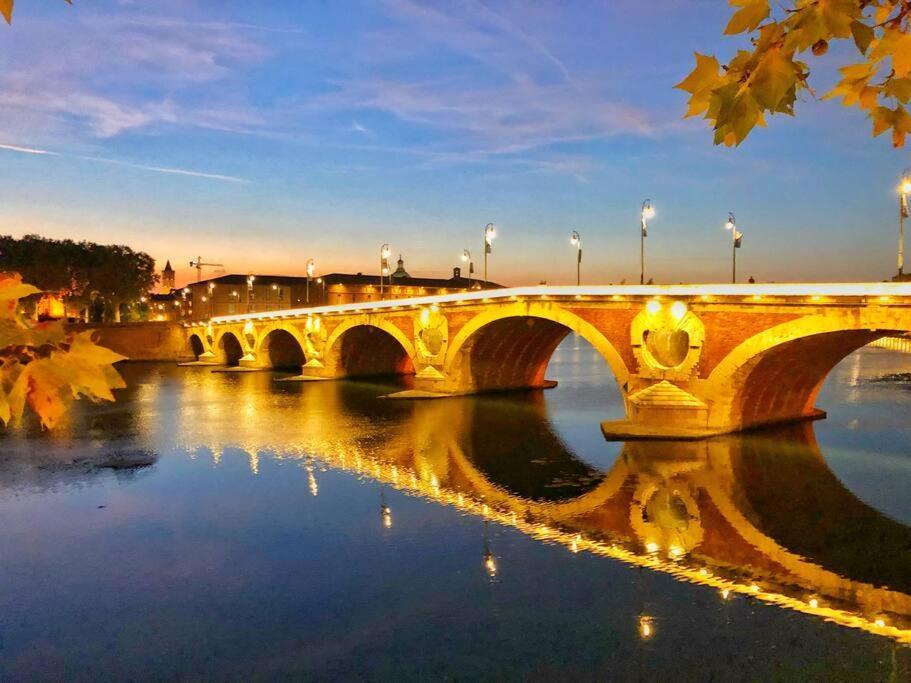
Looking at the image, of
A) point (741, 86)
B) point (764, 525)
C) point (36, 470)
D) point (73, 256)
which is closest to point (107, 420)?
point (36, 470)

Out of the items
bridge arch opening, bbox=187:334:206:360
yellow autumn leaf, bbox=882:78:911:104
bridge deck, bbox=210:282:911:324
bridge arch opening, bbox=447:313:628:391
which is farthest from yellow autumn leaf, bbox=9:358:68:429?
bridge arch opening, bbox=187:334:206:360

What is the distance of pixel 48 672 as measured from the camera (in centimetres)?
970

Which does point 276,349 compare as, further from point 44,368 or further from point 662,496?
point 44,368

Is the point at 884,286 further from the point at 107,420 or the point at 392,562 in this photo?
the point at 107,420

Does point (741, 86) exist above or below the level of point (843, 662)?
above

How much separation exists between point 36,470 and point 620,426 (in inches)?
758

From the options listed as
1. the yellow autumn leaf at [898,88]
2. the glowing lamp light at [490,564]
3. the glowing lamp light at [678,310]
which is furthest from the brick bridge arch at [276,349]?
the yellow autumn leaf at [898,88]

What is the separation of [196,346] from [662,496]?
74.9 metres

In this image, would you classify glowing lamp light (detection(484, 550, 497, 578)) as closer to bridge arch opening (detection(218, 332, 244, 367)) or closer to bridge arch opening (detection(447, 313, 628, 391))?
bridge arch opening (detection(447, 313, 628, 391))

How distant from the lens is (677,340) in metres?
25.5

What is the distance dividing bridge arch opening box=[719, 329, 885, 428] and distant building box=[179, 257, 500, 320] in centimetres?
8508

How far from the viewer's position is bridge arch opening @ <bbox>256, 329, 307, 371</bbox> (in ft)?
214

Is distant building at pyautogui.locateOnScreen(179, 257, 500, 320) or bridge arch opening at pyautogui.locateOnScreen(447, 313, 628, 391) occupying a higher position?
distant building at pyautogui.locateOnScreen(179, 257, 500, 320)

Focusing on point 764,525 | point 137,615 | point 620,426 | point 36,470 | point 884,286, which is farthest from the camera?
point 620,426
